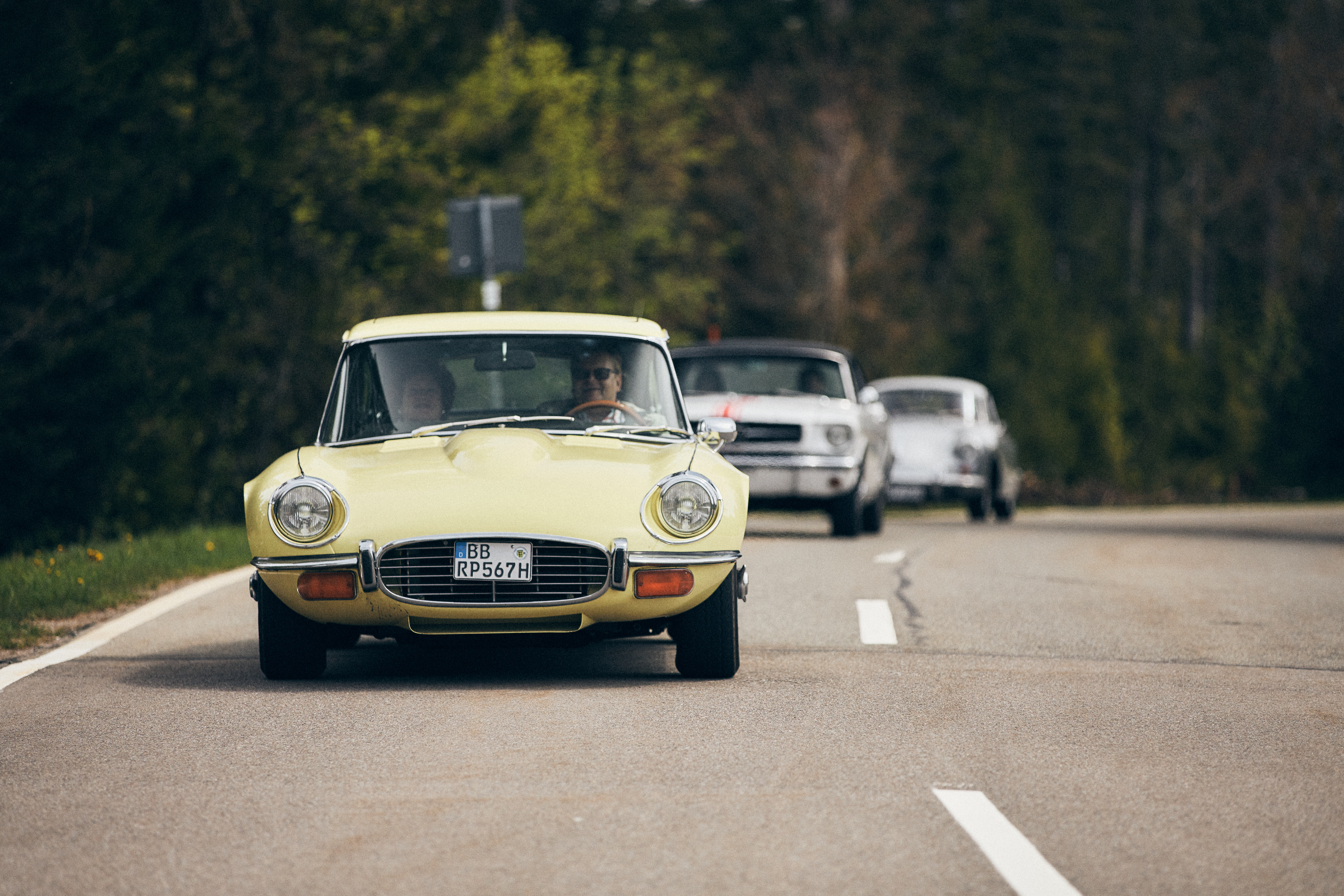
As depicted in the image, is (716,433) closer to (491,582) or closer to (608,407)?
(608,407)

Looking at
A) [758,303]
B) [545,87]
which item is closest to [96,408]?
[545,87]

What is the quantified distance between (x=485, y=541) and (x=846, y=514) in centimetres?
973

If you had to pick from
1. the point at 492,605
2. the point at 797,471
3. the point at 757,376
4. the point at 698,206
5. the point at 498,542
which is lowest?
the point at 797,471

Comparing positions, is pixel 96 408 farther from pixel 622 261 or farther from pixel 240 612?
pixel 622 261

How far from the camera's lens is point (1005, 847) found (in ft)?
16.7

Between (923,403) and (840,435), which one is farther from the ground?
(840,435)

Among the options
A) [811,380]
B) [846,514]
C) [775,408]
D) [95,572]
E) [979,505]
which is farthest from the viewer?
[979,505]

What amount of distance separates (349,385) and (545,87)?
34575 millimetres

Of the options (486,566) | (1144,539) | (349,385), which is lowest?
(1144,539)

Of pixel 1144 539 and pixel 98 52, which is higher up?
pixel 98 52

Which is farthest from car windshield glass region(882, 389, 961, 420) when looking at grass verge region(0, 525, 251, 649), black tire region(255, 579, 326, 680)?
black tire region(255, 579, 326, 680)

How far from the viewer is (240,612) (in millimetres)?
10625

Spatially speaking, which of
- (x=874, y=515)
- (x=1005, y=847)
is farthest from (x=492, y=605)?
(x=874, y=515)

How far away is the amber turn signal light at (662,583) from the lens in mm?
7570
